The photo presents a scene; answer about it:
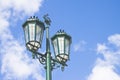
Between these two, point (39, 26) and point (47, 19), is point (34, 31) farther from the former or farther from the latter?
point (47, 19)

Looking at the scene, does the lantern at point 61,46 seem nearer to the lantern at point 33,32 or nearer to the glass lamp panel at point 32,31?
the lantern at point 33,32

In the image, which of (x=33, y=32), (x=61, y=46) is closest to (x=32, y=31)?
(x=33, y=32)

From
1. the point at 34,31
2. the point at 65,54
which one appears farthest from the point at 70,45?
the point at 34,31

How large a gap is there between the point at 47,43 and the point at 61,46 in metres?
0.44

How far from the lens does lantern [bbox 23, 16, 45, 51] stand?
13320 millimetres

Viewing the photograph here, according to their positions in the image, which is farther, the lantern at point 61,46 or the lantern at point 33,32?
the lantern at point 61,46

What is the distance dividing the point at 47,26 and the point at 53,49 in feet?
2.80

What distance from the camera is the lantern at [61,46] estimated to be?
13727 millimetres

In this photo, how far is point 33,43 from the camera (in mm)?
13320

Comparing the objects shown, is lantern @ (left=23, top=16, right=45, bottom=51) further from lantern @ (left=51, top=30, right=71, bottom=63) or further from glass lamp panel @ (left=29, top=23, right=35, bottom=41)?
lantern @ (left=51, top=30, right=71, bottom=63)

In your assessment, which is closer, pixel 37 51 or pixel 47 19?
pixel 37 51

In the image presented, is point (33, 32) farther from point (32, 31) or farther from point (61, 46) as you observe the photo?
point (61, 46)

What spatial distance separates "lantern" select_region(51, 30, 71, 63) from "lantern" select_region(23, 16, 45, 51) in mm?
565

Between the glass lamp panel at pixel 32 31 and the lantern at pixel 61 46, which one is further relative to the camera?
the lantern at pixel 61 46
